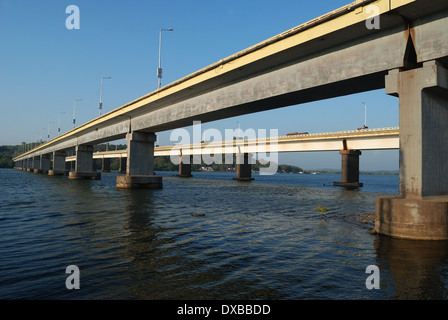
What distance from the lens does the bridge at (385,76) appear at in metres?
12.7

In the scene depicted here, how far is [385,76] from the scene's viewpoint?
14.3 m

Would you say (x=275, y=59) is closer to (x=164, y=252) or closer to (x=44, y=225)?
(x=164, y=252)

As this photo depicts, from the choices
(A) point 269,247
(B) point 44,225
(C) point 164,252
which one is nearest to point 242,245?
(A) point 269,247

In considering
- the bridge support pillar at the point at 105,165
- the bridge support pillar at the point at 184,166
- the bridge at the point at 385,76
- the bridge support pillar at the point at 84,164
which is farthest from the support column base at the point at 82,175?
the bridge support pillar at the point at 105,165

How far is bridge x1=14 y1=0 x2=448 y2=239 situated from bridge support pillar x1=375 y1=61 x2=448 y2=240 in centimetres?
3

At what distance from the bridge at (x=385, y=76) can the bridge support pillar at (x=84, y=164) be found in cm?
4827

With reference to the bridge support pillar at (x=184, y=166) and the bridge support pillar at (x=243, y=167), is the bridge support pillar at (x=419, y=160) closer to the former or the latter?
the bridge support pillar at (x=243, y=167)

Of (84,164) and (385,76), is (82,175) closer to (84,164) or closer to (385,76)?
(84,164)

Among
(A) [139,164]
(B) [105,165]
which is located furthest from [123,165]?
(A) [139,164]

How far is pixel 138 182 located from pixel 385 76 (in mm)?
32040

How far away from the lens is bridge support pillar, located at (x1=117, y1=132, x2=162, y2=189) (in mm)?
→ 39719

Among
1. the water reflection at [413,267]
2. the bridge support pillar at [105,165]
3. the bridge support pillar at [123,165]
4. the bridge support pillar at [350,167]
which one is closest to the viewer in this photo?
the water reflection at [413,267]

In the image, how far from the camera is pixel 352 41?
16.0 meters

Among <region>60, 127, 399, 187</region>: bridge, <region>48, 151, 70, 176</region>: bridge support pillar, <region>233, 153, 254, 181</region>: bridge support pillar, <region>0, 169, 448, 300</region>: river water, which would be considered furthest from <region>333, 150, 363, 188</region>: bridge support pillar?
<region>48, 151, 70, 176</region>: bridge support pillar
